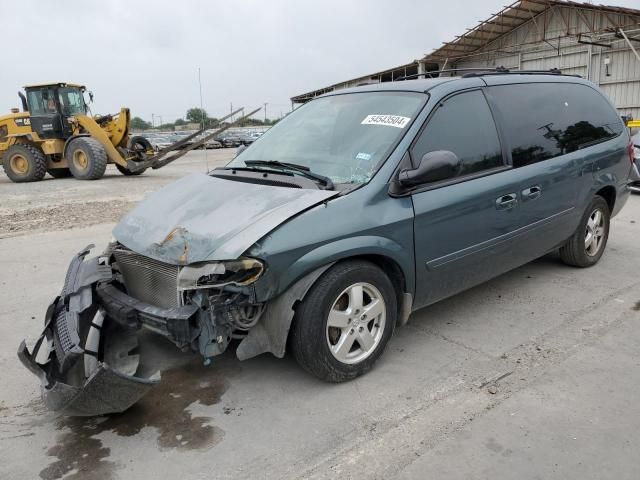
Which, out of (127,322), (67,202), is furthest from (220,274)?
(67,202)

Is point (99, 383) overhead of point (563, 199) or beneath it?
beneath

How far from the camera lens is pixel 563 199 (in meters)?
4.43

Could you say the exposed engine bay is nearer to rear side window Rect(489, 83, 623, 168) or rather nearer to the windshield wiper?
the windshield wiper

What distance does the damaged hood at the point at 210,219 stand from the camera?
2.85 meters

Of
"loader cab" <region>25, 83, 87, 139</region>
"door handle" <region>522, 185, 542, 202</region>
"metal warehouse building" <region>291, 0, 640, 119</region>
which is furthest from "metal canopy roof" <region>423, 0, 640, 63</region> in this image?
"door handle" <region>522, 185, 542, 202</region>

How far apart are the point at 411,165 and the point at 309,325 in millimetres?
1241

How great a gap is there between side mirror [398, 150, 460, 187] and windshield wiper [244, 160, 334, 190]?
17.8 inches

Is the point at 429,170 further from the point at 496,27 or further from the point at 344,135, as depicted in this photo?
the point at 496,27

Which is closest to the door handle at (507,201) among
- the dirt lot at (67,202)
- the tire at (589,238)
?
the tire at (589,238)

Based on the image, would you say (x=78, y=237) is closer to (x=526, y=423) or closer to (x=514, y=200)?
(x=514, y=200)

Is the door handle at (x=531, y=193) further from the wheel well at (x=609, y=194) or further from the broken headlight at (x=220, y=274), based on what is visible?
the broken headlight at (x=220, y=274)

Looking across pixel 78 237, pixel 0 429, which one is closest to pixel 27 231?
pixel 78 237

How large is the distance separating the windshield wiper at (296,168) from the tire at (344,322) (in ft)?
1.74

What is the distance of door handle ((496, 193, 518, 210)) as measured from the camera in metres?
3.81
